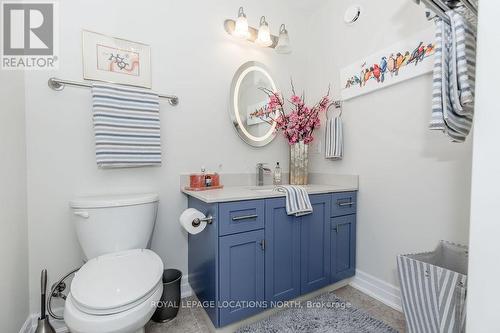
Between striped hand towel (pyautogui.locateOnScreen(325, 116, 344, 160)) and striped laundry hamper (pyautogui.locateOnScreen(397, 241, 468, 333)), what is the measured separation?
88cm

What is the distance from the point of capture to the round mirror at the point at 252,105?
1.91m

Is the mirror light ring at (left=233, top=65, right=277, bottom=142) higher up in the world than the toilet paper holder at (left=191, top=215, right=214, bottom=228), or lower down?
higher up

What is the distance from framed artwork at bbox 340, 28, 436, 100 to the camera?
53.6 inches

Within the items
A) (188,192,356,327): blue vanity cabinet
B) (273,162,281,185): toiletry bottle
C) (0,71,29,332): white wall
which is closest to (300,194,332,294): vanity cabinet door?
(188,192,356,327): blue vanity cabinet

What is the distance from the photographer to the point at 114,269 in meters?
1.12

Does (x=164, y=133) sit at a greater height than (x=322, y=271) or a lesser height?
greater

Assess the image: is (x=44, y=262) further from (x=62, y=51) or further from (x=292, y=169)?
(x=292, y=169)

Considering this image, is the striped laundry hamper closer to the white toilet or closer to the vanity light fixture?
the white toilet

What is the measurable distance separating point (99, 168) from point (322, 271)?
1674 millimetres

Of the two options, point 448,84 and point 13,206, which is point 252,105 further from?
point 13,206

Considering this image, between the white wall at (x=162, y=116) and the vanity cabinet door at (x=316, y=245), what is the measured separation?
67cm

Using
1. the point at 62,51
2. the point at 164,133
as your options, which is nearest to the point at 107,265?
the point at 164,133

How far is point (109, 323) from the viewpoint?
Answer: 2.92 ft

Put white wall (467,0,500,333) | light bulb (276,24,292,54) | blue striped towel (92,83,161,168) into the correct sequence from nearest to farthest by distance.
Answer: white wall (467,0,500,333)
blue striped towel (92,83,161,168)
light bulb (276,24,292,54)
